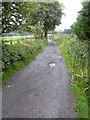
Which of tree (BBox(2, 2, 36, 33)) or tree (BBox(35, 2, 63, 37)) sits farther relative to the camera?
tree (BBox(35, 2, 63, 37))

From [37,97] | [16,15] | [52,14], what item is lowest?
[37,97]

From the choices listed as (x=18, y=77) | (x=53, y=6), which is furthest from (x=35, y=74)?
(x=53, y=6)

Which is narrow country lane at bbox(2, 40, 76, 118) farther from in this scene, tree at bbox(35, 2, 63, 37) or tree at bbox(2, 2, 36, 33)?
tree at bbox(35, 2, 63, 37)

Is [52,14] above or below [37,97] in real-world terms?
above

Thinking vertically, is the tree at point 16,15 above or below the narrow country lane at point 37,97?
above

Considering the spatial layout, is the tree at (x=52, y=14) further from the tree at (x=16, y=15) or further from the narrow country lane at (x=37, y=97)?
the narrow country lane at (x=37, y=97)

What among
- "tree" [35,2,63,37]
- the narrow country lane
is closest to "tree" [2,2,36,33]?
the narrow country lane

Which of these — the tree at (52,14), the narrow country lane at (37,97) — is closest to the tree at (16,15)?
the narrow country lane at (37,97)

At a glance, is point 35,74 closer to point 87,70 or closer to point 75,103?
point 87,70

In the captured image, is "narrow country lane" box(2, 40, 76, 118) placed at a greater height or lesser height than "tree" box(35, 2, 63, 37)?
lesser

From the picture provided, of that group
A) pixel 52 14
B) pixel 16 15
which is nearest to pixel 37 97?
pixel 16 15

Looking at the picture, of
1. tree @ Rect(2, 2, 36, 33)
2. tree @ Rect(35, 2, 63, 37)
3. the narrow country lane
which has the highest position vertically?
tree @ Rect(35, 2, 63, 37)

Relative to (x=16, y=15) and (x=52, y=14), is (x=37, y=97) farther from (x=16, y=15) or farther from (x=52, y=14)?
(x=52, y=14)

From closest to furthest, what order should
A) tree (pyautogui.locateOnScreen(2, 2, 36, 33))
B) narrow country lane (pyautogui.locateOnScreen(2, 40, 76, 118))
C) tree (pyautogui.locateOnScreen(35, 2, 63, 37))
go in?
narrow country lane (pyautogui.locateOnScreen(2, 40, 76, 118)) < tree (pyautogui.locateOnScreen(2, 2, 36, 33)) < tree (pyautogui.locateOnScreen(35, 2, 63, 37))
